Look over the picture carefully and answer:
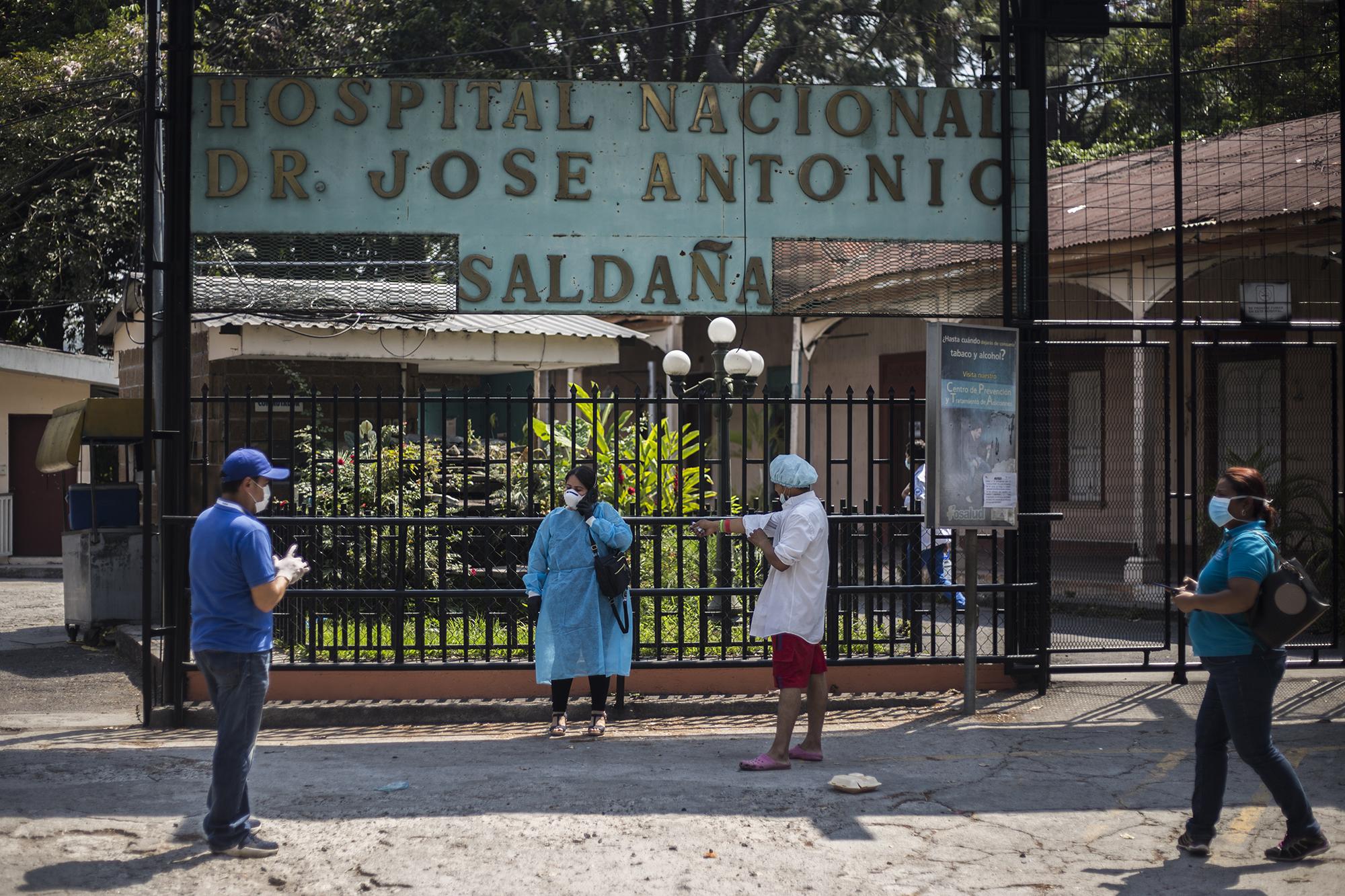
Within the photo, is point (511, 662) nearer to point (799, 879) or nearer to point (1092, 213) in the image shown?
point (799, 879)

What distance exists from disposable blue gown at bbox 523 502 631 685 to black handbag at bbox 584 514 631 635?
18mm

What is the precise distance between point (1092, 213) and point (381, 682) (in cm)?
1133

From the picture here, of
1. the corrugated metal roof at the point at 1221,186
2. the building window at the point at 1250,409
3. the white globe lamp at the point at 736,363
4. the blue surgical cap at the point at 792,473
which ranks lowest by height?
the blue surgical cap at the point at 792,473

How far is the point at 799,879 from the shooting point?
5.13m

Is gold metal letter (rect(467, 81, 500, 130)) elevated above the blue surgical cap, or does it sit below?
above

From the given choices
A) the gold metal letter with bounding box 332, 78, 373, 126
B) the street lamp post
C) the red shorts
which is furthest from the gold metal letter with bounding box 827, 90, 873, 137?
the red shorts

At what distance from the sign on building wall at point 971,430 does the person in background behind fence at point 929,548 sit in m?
0.26

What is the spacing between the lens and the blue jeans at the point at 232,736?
5.29 meters

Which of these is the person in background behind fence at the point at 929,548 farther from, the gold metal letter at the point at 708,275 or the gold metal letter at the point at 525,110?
the gold metal letter at the point at 525,110

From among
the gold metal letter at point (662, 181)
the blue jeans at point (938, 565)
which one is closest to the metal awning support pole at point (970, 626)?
the blue jeans at point (938, 565)

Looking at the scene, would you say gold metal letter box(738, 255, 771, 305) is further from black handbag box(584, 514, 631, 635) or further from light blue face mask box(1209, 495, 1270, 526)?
light blue face mask box(1209, 495, 1270, 526)

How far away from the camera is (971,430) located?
8133mm

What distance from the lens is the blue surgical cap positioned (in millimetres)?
6809

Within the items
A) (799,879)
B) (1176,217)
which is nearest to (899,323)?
(1176,217)
